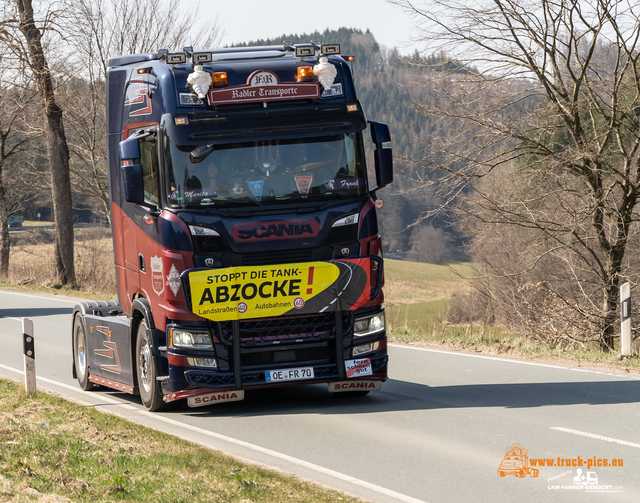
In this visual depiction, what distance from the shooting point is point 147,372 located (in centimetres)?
910

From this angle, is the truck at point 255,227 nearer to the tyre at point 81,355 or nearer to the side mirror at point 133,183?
the side mirror at point 133,183

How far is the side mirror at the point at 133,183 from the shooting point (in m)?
8.34

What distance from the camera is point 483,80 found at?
1567 cm

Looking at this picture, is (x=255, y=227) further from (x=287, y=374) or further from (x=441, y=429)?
(x=441, y=429)

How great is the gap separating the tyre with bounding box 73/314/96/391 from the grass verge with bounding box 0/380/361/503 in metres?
2.72

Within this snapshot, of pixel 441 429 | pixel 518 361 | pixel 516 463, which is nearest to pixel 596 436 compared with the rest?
pixel 516 463

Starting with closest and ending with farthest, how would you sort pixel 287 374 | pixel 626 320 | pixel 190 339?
pixel 190 339 → pixel 287 374 → pixel 626 320

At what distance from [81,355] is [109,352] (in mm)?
1318

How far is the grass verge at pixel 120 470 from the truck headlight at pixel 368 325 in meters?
2.38

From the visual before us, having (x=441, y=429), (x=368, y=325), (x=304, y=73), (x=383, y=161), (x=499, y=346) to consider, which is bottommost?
(x=499, y=346)

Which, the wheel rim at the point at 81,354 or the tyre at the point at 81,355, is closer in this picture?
the tyre at the point at 81,355

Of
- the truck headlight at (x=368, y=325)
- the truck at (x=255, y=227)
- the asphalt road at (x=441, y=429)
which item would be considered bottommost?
the asphalt road at (x=441, y=429)

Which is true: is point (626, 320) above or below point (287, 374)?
below

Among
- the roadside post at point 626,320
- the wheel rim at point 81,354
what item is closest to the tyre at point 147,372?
the wheel rim at point 81,354
